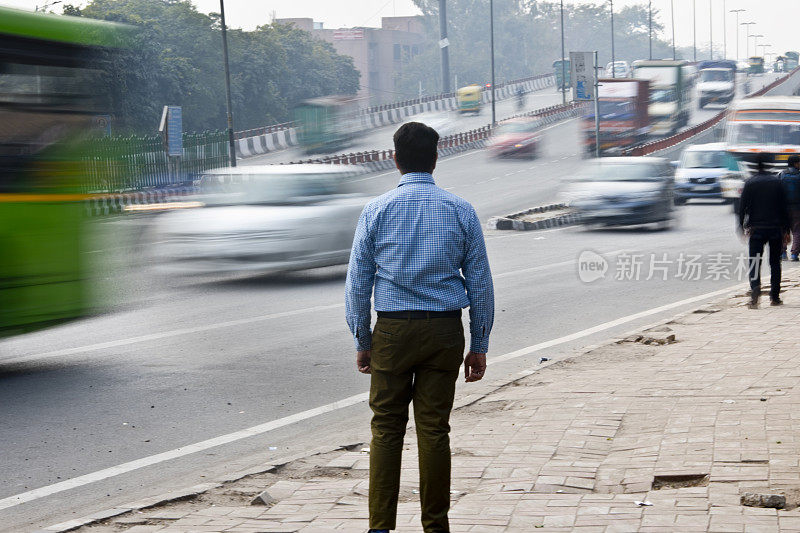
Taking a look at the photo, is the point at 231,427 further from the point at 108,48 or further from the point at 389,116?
the point at 389,116

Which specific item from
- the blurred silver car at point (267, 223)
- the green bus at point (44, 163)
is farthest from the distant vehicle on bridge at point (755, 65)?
the green bus at point (44, 163)

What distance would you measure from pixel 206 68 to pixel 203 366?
52.5m

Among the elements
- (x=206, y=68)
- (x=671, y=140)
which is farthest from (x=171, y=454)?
(x=206, y=68)

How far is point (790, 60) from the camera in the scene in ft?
394

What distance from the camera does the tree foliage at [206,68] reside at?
52.4 metres

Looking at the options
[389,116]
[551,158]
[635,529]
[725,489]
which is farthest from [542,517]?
[389,116]

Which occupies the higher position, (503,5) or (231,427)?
(503,5)

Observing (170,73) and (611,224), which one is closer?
(611,224)

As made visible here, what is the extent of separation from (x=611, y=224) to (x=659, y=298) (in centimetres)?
959

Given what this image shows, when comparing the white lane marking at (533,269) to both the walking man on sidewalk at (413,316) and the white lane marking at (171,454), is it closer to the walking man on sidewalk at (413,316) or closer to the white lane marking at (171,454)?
the white lane marking at (171,454)

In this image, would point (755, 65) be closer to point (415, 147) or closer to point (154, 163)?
point (154, 163)

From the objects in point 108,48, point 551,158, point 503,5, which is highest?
point 503,5

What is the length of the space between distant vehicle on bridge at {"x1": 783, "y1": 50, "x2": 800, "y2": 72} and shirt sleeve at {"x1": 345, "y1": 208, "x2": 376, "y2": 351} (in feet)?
391

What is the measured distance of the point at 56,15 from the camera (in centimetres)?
988
